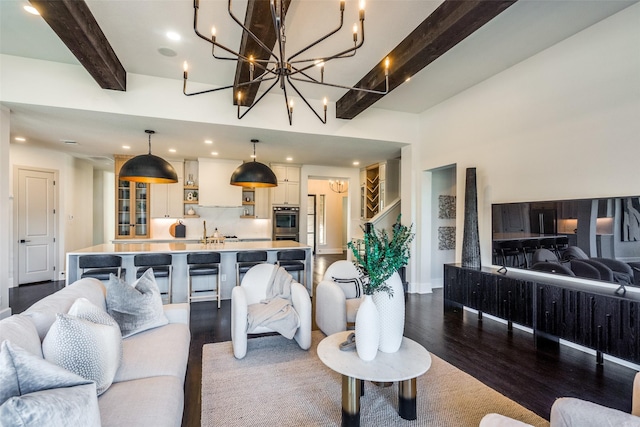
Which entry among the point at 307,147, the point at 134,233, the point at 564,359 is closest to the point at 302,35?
the point at 307,147

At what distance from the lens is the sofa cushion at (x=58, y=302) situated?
5.61 ft

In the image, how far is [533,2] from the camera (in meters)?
2.68

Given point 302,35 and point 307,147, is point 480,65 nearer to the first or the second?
point 302,35

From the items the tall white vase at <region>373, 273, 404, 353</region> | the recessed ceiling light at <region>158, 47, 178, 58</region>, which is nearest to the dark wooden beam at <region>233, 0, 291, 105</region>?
the recessed ceiling light at <region>158, 47, 178, 58</region>

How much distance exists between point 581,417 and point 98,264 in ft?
16.1

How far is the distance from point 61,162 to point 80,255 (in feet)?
12.4

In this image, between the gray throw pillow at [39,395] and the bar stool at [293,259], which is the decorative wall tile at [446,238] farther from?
the gray throw pillow at [39,395]

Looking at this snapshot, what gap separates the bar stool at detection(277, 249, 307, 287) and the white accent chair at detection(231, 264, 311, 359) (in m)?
1.47

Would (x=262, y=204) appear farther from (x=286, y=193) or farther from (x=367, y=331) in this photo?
(x=367, y=331)

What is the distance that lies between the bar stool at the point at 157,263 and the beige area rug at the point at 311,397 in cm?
200

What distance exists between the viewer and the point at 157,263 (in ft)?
14.6

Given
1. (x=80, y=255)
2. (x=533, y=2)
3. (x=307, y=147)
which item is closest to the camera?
(x=533, y=2)

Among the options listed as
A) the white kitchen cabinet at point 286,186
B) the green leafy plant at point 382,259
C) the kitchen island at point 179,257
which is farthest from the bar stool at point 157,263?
the white kitchen cabinet at point 286,186

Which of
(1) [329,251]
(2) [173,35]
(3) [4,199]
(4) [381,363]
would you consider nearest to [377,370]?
(4) [381,363]
